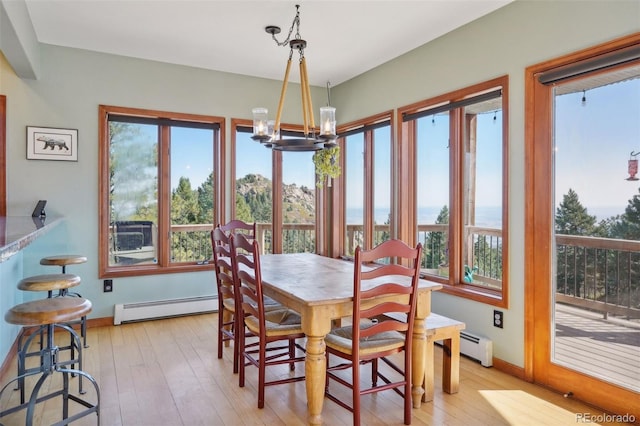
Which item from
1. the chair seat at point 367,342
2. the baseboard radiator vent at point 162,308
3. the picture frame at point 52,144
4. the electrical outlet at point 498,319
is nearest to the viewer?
the chair seat at point 367,342

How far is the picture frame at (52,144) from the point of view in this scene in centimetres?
390

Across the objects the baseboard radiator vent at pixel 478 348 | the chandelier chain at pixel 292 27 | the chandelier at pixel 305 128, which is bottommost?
the baseboard radiator vent at pixel 478 348

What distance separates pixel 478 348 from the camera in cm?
323

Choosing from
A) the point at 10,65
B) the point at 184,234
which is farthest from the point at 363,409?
the point at 10,65

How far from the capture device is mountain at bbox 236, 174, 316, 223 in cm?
510

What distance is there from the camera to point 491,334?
324 cm

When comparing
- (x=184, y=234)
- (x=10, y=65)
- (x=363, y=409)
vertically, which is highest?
(x=10, y=65)

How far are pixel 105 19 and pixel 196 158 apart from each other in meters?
1.73

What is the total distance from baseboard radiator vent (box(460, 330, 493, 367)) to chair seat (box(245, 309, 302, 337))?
1.51 meters

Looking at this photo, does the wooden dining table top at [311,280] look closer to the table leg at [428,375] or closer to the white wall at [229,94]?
the table leg at [428,375]

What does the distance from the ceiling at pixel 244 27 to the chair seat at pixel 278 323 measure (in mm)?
2341

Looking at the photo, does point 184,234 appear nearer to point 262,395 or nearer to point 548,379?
point 262,395

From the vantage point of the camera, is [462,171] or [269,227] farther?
[269,227]

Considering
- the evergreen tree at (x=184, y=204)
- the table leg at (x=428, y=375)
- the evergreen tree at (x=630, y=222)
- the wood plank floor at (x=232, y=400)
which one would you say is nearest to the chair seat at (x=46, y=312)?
the wood plank floor at (x=232, y=400)
